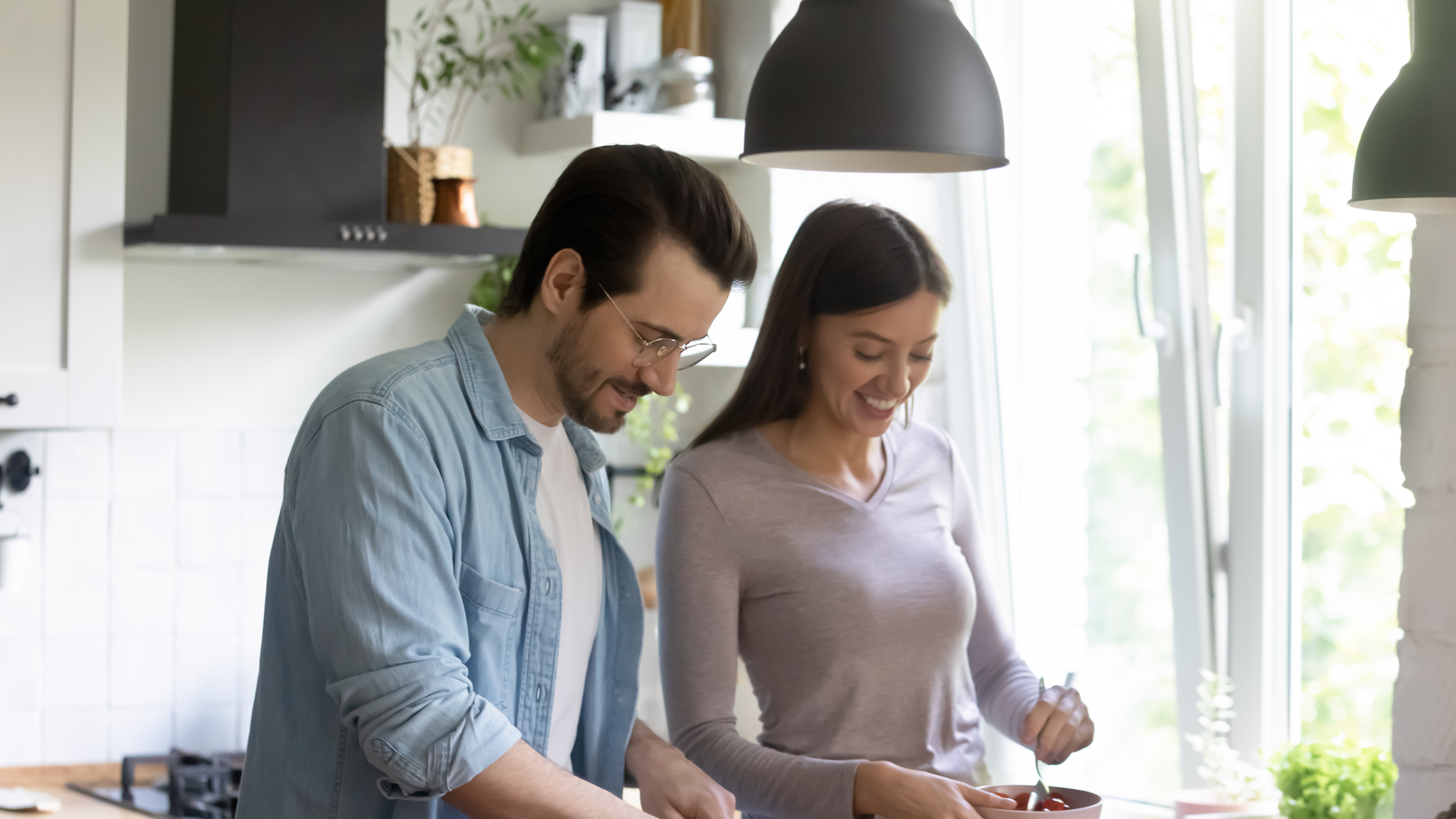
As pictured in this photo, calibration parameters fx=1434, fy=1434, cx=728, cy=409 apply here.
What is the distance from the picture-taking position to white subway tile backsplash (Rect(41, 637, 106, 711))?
291cm

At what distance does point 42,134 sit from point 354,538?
6.01 ft

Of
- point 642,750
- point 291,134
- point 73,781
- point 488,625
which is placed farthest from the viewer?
point 73,781

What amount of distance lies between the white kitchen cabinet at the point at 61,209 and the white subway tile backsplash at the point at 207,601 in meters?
0.49

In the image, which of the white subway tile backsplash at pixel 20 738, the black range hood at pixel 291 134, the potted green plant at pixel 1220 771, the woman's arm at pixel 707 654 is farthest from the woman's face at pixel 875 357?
the white subway tile backsplash at pixel 20 738

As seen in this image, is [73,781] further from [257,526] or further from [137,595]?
[257,526]

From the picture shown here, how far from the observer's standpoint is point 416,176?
113 inches

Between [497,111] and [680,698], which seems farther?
[497,111]

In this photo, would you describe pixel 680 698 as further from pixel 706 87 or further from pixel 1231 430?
pixel 706 87

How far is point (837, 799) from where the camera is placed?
5.08 feet

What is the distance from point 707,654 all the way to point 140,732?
1.81 m

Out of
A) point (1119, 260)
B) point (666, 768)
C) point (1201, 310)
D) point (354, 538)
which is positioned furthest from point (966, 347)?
point (354, 538)

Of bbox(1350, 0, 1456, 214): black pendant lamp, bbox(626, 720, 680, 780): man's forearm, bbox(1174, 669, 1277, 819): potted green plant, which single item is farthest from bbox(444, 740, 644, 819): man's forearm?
bbox(1174, 669, 1277, 819): potted green plant

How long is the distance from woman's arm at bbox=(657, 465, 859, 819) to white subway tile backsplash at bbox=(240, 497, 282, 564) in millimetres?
1589

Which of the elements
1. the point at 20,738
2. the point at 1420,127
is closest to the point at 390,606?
the point at 1420,127
